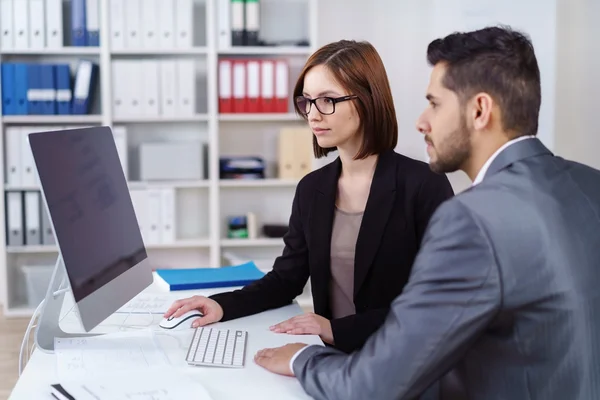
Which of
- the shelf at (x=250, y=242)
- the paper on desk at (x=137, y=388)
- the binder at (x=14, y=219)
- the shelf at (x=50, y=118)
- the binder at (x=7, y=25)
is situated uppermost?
the binder at (x=7, y=25)

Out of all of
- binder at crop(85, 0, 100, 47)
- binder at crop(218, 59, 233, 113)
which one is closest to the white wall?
binder at crop(218, 59, 233, 113)

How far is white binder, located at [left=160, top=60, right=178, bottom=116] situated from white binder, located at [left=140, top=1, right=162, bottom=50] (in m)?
0.13

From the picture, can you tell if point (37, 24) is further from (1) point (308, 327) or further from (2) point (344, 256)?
(1) point (308, 327)

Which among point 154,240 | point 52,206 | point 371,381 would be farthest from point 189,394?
point 154,240

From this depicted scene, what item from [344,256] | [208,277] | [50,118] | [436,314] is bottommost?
[208,277]

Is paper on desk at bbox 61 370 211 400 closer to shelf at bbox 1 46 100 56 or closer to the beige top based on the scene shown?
the beige top

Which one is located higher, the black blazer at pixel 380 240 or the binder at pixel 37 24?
the binder at pixel 37 24

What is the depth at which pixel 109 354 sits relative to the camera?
152 centimetres

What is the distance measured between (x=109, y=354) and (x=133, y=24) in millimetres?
3033

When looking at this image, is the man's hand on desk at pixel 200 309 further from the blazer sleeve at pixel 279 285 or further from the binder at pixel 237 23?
the binder at pixel 237 23

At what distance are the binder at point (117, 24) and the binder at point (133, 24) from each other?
22 mm

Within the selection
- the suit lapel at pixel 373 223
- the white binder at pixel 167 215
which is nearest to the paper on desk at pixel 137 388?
the suit lapel at pixel 373 223

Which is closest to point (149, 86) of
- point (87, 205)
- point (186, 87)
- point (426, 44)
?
point (186, 87)

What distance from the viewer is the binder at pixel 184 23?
4211 mm
